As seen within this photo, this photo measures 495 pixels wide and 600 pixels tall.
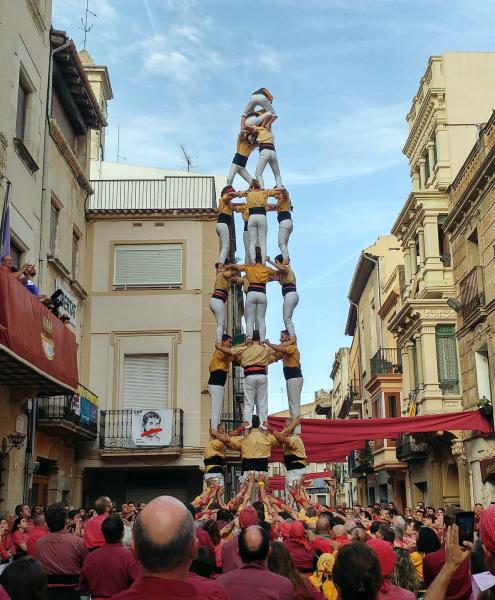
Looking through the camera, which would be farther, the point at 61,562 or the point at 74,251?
the point at 74,251

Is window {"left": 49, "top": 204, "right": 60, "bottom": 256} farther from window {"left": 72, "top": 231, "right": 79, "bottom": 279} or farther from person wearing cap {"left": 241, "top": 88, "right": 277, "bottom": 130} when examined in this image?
person wearing cap {"left": 241, "top": 88, "right": 277, "bottom": 130}

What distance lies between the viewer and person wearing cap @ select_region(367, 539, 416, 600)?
4488 mm

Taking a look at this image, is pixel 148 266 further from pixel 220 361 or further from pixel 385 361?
pixel 385 361

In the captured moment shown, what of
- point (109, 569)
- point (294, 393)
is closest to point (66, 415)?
point (294, 393)

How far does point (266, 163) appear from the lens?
17922mm

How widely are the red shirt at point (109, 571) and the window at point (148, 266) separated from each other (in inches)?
763

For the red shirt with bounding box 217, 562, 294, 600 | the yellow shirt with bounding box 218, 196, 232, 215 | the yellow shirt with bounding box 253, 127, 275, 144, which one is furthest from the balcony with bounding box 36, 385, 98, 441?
the red shirt with bounding box 217, 562, 294, 600

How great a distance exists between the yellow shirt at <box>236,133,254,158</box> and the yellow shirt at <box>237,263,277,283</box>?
2.75 meters

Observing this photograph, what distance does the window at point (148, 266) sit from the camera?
2577 centimetres

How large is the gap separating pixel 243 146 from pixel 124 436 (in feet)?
33.5

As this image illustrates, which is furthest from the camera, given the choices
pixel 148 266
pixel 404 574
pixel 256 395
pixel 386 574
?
pixel 148 266

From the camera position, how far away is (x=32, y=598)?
402cm

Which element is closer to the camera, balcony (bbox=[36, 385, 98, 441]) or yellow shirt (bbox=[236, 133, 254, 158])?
yellow shirt (bbox=[236, 133, 254, 158])

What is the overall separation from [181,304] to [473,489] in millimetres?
10200
